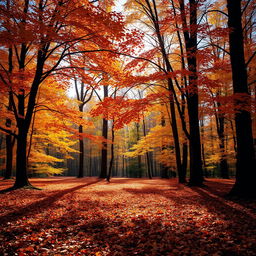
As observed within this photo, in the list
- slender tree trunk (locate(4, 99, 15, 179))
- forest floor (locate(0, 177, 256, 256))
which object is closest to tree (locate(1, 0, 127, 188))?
forest floor (locate(0, 177, 256, 256))

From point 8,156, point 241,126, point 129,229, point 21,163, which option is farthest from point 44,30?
point 8,156

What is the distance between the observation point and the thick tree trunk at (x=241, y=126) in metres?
5.91

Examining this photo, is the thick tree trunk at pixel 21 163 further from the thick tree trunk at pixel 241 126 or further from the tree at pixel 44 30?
the thick tree trunk at pixel 241 126

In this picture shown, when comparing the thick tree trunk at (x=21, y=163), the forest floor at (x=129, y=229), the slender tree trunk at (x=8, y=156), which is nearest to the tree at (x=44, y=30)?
the thick tree trunk at (x=21, y=163)

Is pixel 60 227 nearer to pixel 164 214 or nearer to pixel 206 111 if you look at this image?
pixel 164 214

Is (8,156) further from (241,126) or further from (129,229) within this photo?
(241,126)

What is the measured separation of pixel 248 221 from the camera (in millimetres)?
3912

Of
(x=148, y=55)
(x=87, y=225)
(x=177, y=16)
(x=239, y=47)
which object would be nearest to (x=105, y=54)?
(x=148, y=55)

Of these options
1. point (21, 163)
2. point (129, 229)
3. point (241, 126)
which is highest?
point (241, 126)

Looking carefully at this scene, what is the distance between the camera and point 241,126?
19.9 feet

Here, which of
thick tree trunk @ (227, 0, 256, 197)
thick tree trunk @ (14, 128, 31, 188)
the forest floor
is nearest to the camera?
the forest floor

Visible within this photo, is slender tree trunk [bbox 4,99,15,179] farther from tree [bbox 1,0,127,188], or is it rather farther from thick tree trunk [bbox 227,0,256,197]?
thick tree trunk [bbox 227,0,256,197]

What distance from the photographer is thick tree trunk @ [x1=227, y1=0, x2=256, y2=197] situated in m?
5.91

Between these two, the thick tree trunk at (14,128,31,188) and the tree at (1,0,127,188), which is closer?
the tree at (1,0,127,188)
